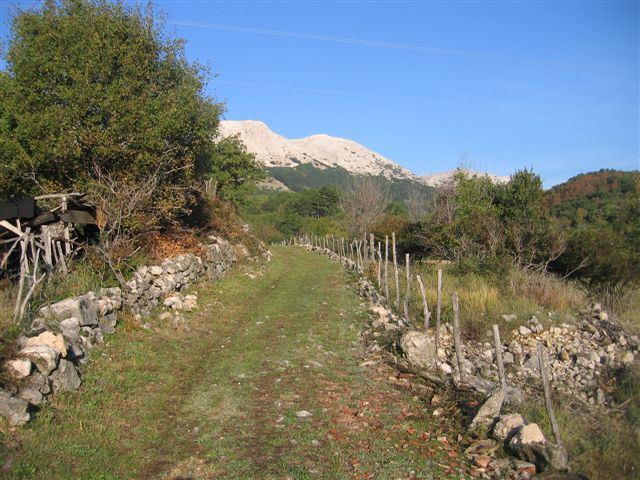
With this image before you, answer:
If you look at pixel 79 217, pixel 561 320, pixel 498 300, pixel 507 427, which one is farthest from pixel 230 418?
pixel 561 320

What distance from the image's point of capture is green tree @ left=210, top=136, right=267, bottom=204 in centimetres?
4141

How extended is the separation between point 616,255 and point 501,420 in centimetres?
1567

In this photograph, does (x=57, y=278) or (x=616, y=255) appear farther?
(x=616, y=255)

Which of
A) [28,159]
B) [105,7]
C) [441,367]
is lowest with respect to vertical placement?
[441,367]

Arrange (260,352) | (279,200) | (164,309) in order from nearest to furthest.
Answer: (260,352)
(164,309)
(279,200)

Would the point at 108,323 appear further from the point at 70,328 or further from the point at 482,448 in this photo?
the point at 482,448

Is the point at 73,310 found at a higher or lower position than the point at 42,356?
higher

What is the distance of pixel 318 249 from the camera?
156 feet

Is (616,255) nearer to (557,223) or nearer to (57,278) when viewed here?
(557,223)

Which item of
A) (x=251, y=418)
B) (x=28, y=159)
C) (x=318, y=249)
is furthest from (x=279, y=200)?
(x=251, y=418)

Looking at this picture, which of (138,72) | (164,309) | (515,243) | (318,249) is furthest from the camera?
(318,249)

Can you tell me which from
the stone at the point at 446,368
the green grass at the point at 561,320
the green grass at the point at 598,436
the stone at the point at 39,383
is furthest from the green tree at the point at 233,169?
the green grass at the point at 598,436

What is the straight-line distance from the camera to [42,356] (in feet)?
25.6

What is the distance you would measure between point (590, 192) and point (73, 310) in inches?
2395
